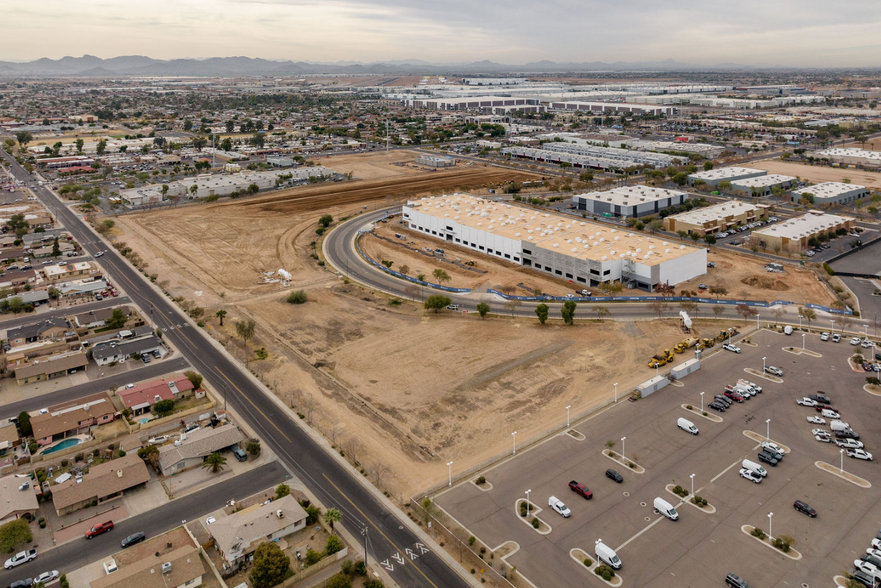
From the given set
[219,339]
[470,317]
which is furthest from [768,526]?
[219,339]

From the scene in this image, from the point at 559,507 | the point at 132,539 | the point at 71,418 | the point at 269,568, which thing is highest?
the point at 71,418

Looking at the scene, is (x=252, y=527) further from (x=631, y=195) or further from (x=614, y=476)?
(x=631, y=195)

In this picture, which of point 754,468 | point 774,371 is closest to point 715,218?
point 774,371

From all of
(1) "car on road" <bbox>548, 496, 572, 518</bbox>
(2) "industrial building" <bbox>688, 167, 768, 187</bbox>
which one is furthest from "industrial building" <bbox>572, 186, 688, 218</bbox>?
(1) "car on road" <bbox>548, 496, 572, 518</bbox>

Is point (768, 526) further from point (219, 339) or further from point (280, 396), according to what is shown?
point (219, 339)

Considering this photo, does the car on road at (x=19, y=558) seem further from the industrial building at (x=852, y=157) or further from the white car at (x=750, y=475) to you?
the industrial building at (x=852, y=157)

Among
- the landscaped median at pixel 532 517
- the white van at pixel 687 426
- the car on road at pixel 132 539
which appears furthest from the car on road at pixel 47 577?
the white van at pixel 687 426
